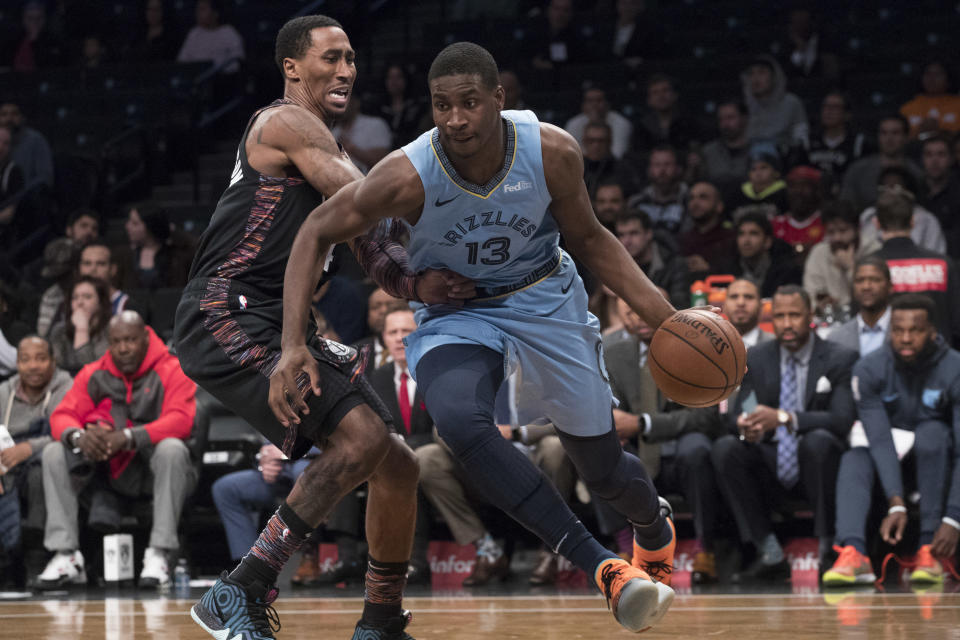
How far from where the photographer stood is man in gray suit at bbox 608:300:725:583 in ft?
22.6

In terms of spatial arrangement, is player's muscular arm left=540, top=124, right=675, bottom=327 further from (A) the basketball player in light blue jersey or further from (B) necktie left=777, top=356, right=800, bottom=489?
(B) necktie left=777, top=356, right=800, bottom=489

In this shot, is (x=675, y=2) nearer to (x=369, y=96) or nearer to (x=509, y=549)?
(x=369, y=96)

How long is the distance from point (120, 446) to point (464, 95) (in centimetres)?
425

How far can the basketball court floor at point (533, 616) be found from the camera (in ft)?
14.9

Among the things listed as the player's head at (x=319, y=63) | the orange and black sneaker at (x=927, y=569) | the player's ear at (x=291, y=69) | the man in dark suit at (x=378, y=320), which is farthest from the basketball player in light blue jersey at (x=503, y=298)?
the man in dark suit at (x=378, y=320)

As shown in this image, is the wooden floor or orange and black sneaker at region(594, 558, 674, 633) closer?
orange and black sneaker at region(594, 558, 674, 633)

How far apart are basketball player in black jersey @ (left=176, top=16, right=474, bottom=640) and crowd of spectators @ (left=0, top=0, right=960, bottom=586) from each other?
5.94 feet

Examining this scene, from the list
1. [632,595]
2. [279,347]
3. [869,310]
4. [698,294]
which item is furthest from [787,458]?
[279,347]

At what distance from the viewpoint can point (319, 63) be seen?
4.07m

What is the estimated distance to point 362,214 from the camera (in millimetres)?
3746

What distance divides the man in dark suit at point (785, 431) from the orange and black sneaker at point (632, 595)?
3443mm

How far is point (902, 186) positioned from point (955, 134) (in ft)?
4.34

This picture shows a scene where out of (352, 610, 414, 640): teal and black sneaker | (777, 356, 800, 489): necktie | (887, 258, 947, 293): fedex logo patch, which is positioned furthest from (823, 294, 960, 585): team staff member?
(352, 610, 414, 640): teal and black sneaker

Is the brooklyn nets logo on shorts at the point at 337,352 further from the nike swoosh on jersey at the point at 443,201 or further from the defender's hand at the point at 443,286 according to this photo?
the nike swoosh on jersey at the point at 443,201
